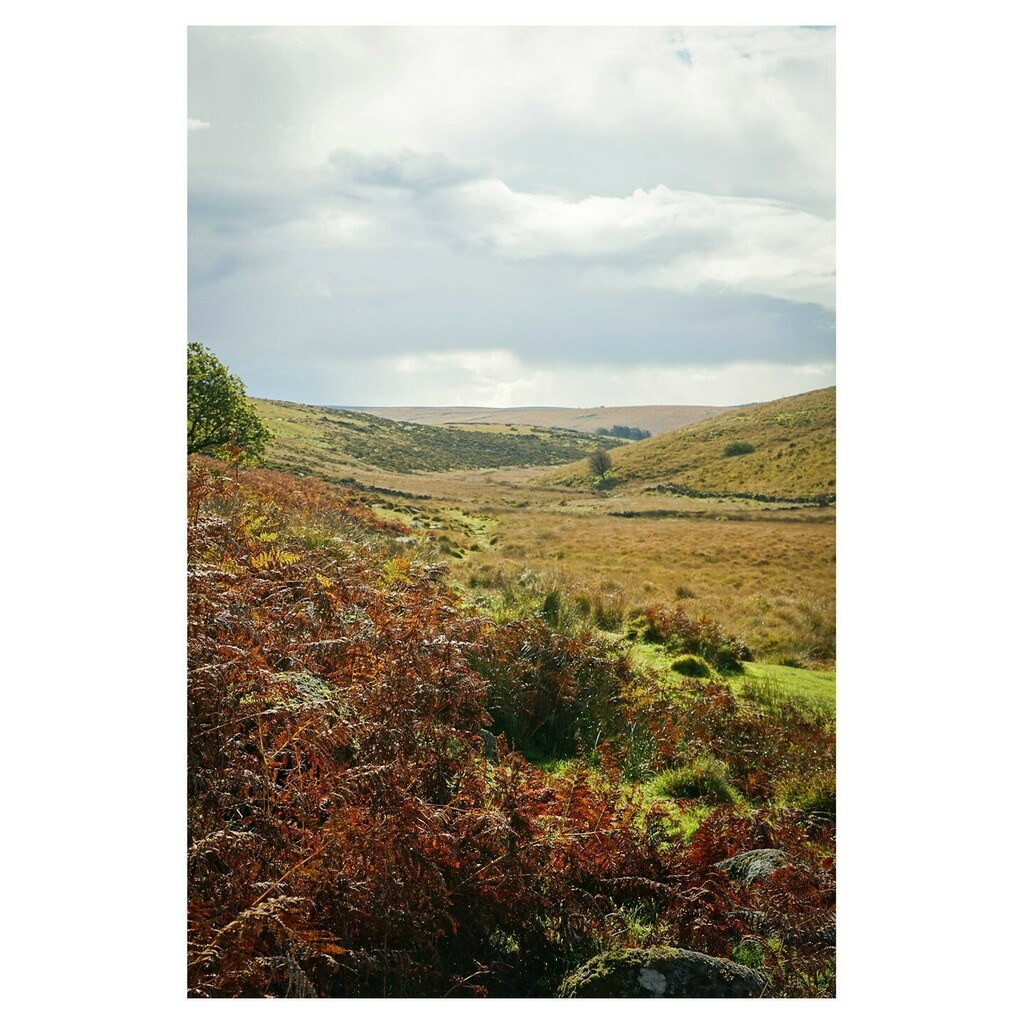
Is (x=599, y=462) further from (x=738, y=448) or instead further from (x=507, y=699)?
(x=507, y=699)

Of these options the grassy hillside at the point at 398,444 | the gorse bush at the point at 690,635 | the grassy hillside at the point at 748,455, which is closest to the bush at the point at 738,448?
the grassy hillside at the point at 748,455

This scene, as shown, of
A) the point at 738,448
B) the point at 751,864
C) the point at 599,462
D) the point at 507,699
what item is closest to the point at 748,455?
the point at 738,448

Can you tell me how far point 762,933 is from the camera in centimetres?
329

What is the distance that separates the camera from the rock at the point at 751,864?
3383 mm

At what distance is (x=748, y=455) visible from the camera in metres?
4.26

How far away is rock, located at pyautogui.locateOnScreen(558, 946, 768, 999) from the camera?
2.96 metres

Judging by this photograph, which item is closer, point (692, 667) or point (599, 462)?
point (692, 667)

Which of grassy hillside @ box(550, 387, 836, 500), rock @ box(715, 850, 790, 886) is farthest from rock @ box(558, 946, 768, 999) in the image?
grassy hillside @ box(550, 387, 836, 500)

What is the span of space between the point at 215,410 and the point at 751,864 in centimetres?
303

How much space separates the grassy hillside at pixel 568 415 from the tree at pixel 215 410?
22.8 inches

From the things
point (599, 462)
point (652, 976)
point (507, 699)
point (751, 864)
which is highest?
point (599, 462)

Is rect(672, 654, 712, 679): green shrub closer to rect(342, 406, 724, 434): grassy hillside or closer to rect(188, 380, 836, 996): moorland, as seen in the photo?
rect(188, 380, 836, 996): moorland
